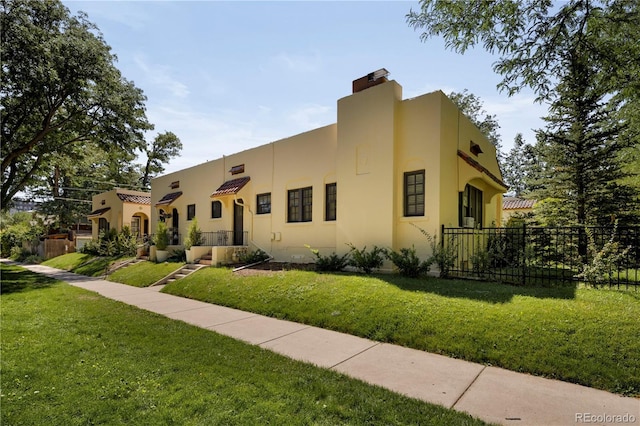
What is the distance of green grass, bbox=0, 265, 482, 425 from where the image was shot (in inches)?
124

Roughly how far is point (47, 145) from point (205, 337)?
15447 millimetres

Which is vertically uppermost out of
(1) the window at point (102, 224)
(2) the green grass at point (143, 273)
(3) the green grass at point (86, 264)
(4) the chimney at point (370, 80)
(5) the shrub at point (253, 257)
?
(4) the chimney at point (370, 80)

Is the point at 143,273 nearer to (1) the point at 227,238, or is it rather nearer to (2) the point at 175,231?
(1) the point at 227,238

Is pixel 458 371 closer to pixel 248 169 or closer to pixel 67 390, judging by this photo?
pixel 67 390

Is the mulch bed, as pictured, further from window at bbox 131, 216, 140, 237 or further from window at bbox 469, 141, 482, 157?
window at bbox 131, 216, 140, 237

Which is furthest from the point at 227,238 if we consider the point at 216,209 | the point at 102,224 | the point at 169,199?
the point at 102,224

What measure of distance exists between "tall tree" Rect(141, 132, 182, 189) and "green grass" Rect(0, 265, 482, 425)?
38341 mm

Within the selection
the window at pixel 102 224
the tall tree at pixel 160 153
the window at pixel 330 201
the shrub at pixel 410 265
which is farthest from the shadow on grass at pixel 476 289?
the tall tree at pixel 160 153

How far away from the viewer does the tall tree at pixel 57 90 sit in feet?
38.2

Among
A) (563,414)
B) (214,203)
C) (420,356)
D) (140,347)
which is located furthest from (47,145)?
(563,414)

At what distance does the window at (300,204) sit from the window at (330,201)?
80cm

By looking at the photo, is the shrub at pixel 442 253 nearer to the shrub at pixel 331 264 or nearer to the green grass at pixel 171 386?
the shrub at pixel 331 264

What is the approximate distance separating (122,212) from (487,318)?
82.6ft

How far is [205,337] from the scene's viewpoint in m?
5.71
